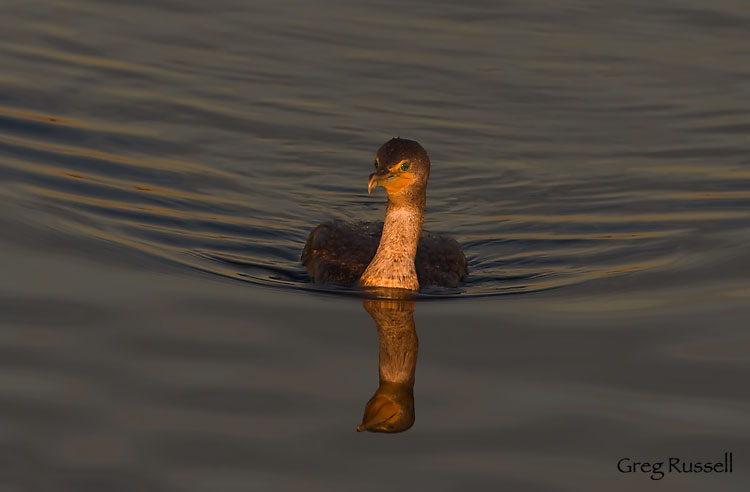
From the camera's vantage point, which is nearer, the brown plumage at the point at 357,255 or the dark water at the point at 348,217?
the dark water at the point at 348,217

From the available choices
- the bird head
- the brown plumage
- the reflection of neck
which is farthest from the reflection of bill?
the bird head

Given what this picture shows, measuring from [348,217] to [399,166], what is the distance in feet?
10.8

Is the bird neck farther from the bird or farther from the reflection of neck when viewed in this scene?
the reflection of neck

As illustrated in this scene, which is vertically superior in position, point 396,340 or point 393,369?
point 396,340

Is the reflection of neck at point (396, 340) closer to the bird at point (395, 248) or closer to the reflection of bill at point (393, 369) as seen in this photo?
the reflection of bill at point (393, 369)

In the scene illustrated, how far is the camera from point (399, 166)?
1190cm

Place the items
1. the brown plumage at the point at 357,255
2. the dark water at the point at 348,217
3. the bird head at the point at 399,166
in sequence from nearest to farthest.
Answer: the dark water at the point at 348,217 < the bird head at the point at 399,166 < the brown plumage at the point at 357,255

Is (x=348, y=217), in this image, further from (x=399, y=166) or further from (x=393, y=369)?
(x=393, y=369)

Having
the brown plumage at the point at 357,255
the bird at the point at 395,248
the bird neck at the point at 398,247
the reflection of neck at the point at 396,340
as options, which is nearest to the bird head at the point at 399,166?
the bird at the point at 395,248

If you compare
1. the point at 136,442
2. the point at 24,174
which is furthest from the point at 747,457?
the point at 24,174

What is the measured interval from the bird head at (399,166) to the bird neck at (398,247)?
0.17 m

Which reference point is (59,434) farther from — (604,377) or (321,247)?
(321,247)

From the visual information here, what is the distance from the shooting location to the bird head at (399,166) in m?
11.9

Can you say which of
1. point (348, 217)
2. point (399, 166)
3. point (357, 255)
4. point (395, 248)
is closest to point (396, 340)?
point (395, 248)
